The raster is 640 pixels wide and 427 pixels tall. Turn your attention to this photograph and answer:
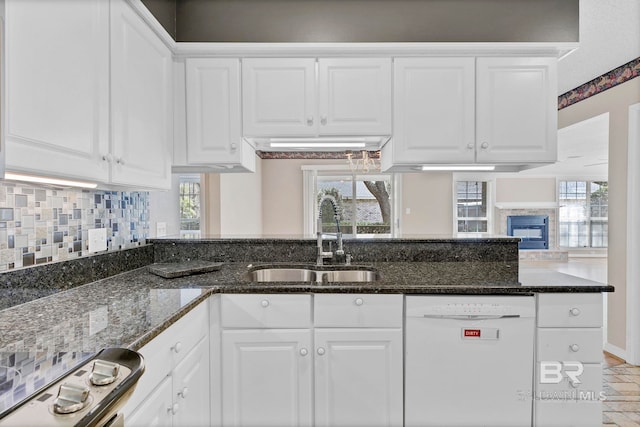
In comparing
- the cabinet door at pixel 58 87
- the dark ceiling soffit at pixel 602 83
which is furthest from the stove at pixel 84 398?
the dark ceiling soffit at pixel 602 83

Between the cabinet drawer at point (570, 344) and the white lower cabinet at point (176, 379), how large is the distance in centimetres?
153

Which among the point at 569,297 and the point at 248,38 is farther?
the point at 248,38

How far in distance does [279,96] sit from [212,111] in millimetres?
412

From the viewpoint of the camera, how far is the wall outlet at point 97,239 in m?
1.67

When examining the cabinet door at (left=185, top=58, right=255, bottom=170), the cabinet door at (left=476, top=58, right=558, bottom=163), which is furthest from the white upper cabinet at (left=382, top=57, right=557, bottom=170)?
the cabinet door at (left=185, top=58, right=255, bottom=170)

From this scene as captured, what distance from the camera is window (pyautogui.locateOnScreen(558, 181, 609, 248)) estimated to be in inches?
355

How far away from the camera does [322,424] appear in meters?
1.62

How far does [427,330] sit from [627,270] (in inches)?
100

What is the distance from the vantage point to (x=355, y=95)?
2059mm

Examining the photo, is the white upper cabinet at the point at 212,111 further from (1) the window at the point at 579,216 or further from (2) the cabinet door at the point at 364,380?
(1) the window at the point at 579,216

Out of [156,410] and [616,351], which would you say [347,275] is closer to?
[156,410]

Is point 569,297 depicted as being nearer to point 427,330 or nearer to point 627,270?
point 427,330


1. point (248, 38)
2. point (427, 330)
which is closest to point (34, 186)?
point (248, 38)

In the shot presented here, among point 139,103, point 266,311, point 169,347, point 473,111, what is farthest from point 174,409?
point 473,111
